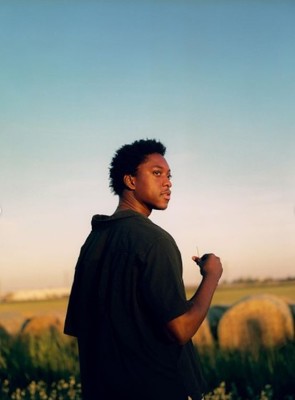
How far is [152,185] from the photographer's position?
2.69 m

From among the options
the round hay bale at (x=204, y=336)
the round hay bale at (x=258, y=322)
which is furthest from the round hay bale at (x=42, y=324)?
the round hay bale at (x=258, y=322)

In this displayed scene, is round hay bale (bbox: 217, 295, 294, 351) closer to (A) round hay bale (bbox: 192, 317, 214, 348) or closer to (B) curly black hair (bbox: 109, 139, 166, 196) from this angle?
(A) round hay bale (bbox: 192, 317, 214, 348)

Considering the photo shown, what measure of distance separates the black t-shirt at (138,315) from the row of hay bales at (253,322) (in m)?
7.75

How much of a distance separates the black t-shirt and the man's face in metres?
0.11

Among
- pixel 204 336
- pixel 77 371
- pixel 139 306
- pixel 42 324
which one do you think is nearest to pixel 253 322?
pixel 204 336

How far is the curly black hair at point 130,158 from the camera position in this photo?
274 centimetres

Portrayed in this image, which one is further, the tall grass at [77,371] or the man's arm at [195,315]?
the tall grass at [77,371]

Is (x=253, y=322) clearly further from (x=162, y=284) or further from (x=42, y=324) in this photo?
(x=162, y=284)

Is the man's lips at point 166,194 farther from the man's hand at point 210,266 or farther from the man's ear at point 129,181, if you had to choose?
the man's hand at point 210,266

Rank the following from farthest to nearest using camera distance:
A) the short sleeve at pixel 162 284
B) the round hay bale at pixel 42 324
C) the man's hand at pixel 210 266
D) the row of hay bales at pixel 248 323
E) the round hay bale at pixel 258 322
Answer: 1. the round hay bale at pixel 42 324
2. the round hay bale at pixel 258 322
3. the row of hay bales at pixel 248 323
4. the man's hand at pixel 210 266
5. the short sleeve at pixel 162 284

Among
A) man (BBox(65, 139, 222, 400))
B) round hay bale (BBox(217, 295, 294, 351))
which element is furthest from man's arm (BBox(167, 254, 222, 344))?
round hay bale (BBox(217, 295, 294, 351))

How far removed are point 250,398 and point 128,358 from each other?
4.80 meters

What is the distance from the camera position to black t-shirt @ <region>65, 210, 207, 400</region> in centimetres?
240

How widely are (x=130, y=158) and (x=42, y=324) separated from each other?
9.43 metres
